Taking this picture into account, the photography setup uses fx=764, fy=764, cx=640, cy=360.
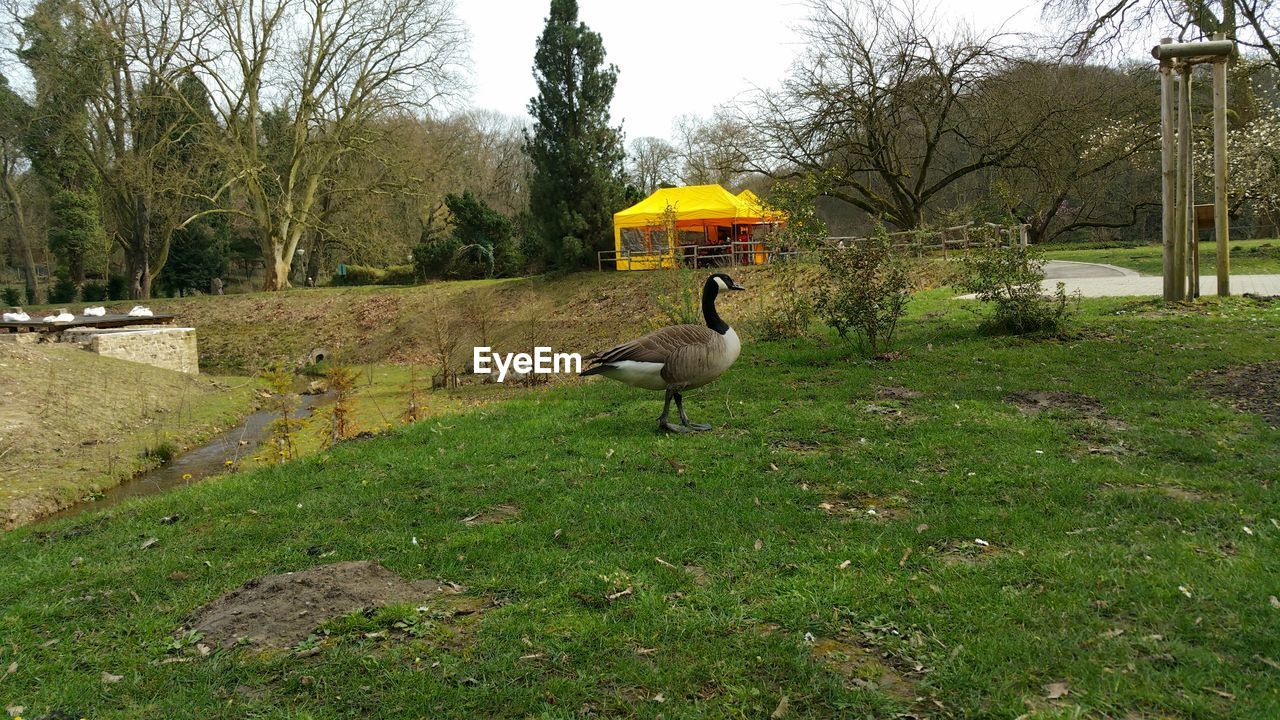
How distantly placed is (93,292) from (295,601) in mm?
43521

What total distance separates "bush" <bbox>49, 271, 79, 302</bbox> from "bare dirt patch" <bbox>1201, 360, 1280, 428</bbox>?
151 feet

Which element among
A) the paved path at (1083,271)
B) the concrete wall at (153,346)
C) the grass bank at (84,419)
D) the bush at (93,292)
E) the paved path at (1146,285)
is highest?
the bush at (93,292)

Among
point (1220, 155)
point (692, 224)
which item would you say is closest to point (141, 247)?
point (692, 224)

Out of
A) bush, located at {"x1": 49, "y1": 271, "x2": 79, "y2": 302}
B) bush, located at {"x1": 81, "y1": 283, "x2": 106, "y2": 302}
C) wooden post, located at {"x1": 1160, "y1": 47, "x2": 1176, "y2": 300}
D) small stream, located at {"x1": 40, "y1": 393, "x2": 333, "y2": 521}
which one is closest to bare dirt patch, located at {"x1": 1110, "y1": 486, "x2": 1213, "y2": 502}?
Answer: small stream, located at {"x1": 40, "y1": 393, "x2": 333, "y2": 521}

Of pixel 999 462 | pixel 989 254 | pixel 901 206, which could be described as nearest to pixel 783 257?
pixel 989 254

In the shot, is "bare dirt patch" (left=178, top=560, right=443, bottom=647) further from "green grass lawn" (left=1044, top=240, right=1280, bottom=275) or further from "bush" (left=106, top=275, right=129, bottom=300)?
"bush" (left=106, top=275, right=129, bottom=300)

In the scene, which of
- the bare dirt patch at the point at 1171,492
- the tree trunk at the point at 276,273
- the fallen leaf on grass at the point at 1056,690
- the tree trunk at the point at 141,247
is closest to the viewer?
the fallen leaf on grass at the point at 1056,690

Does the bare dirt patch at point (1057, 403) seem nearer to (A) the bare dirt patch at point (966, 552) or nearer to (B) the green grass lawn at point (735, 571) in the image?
(B) the green grass lawn at point (735, 571)

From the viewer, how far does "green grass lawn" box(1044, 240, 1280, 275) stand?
816 inches

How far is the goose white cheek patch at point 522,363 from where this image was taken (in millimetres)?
18406

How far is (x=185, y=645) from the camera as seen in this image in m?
3.97

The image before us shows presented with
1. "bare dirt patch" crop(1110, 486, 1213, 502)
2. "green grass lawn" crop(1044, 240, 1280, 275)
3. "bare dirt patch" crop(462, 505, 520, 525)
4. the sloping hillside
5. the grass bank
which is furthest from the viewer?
the sloping hillside

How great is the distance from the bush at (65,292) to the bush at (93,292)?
1.43 ft

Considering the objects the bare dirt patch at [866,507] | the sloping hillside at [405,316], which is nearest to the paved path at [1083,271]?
the sloping hillside at [405,316]
